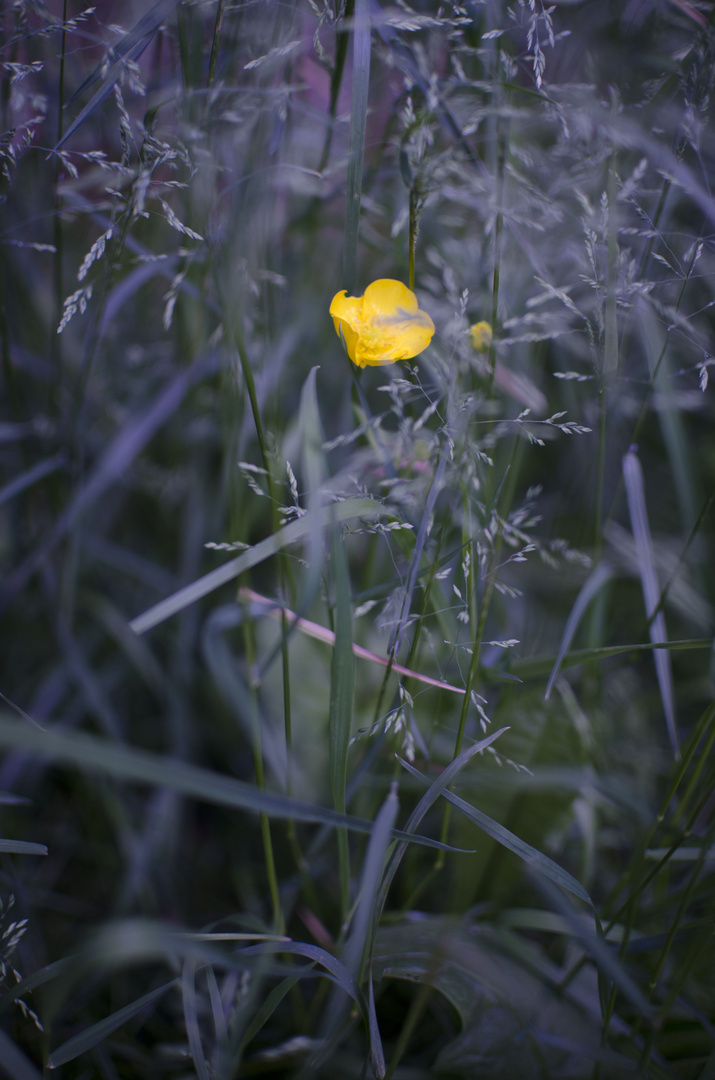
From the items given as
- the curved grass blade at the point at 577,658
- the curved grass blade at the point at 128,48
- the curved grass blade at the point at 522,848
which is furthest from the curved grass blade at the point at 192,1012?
the curved grass blade at the point at 128,48

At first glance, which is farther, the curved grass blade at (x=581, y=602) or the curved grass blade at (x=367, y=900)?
the curved grass blade at (x=581, y=602)

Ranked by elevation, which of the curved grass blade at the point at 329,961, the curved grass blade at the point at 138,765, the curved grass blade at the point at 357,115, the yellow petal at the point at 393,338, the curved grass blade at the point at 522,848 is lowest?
the curved grass blade at the point at 329,961

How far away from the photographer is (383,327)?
48cm

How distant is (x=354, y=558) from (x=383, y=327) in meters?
0.52

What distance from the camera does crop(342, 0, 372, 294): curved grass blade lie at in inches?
17.7

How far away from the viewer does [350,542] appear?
953mm

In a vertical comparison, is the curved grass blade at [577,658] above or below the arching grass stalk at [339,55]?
below

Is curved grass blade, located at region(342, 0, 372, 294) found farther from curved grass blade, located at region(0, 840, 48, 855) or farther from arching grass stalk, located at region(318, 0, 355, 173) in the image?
curved grass blade, located at region(0, 840, 48, 855)

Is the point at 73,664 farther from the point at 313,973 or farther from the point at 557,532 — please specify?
the point at 557,532

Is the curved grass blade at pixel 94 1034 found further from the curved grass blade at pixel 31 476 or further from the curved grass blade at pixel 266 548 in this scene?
the curved grass blade at pixel 31 476

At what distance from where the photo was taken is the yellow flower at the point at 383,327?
0.46m

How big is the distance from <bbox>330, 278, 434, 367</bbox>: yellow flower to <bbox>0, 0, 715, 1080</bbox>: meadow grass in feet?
0.12

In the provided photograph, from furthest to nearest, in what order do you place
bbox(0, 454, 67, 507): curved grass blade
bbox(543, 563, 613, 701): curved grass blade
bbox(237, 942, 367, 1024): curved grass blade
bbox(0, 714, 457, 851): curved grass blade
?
bbox(0, 454, 67, 507): curved grass blade < bbox(543, 563, 613, 701): curved grass blade < bbox(237, 942, 367, 1024): curved grass blade < bbox(0, 714, 457, 851): curved grass blade

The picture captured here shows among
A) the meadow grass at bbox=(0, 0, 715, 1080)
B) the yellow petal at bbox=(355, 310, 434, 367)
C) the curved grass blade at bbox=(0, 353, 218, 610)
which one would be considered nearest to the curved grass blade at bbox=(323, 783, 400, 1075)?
the meadow grass at bbox=(0, 0, 715, 1080)
